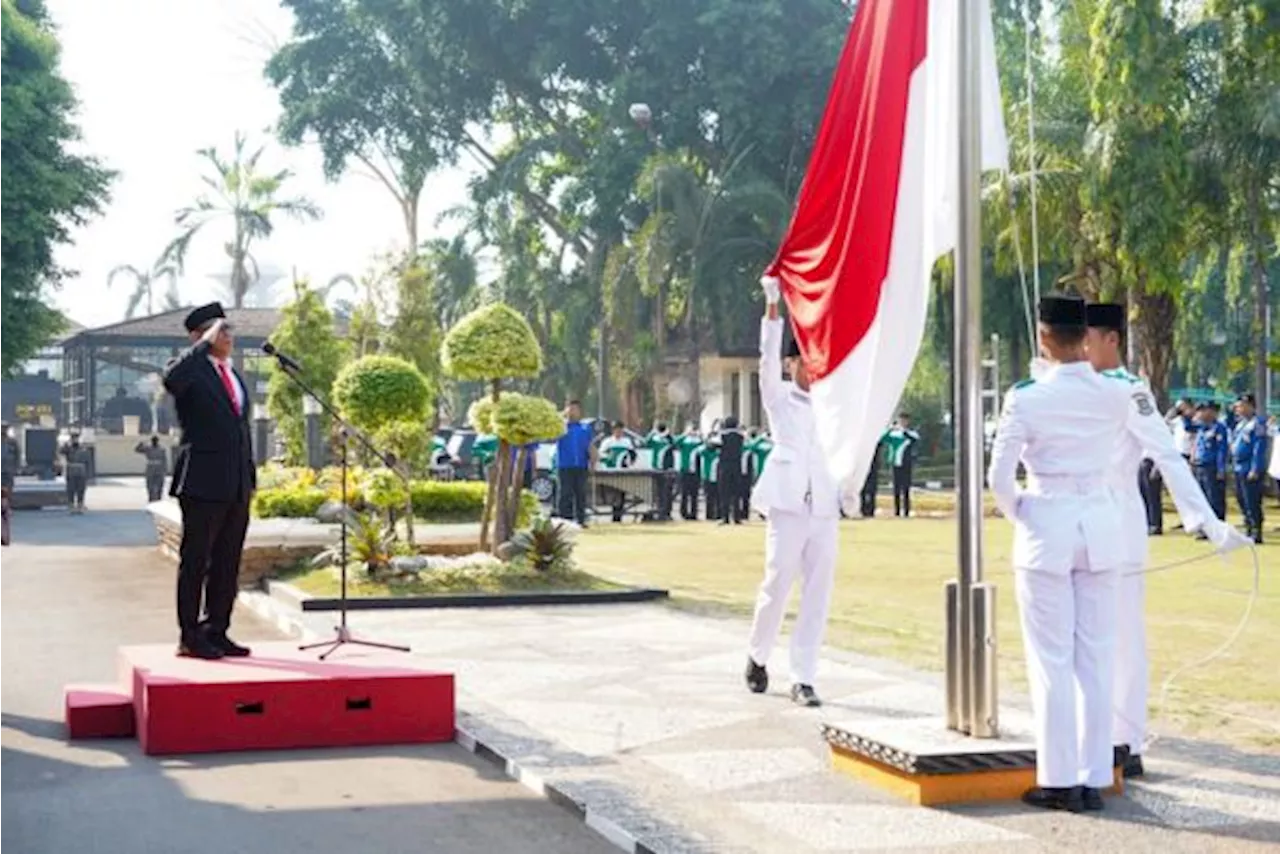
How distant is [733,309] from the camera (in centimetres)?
4631

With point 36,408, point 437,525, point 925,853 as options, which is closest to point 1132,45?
point 437,525

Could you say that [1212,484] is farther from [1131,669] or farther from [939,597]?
[1131,669]

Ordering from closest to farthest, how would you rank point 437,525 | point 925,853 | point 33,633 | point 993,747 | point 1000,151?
point 925,853
point 993,747
point 1000,151
point 33,633
point 437,525

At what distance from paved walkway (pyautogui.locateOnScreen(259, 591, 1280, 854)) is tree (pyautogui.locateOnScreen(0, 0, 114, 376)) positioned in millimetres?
31623

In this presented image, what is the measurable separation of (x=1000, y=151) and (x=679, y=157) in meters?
39.9

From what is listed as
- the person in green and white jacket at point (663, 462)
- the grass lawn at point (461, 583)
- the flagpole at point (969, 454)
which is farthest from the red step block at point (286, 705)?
the person in green and white jacket at point (663, 462)

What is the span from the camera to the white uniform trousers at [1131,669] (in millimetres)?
7793

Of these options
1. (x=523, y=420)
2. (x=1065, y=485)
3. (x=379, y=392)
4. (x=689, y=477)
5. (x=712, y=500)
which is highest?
(x=379, y=392)

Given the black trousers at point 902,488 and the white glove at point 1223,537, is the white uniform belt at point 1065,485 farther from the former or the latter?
the black trousers at point 902,488

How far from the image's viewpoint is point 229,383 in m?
9.93

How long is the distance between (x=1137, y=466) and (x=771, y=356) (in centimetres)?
227

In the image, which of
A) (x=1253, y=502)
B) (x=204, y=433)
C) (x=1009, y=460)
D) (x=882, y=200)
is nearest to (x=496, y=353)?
(x=204, y=433)

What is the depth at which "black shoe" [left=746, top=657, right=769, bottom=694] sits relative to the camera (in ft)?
33.4

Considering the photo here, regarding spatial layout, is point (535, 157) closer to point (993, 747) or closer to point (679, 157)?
point (679, 157)
